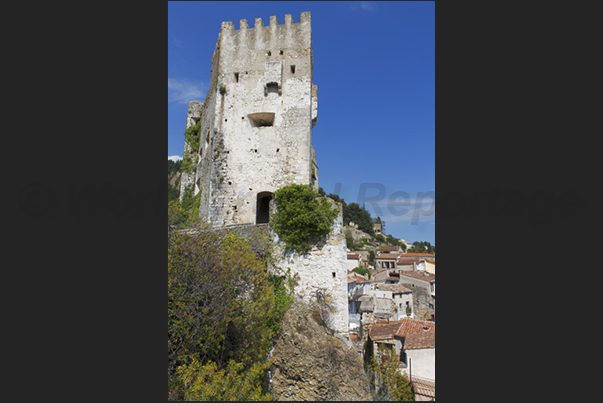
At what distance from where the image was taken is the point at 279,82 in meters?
15.4

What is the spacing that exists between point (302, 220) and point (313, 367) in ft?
14.4

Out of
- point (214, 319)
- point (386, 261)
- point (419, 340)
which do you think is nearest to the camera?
point (214, 319)

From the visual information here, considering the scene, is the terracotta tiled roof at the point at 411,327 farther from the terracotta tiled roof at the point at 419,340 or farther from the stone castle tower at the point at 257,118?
the stone castle tower at the point at 257,118

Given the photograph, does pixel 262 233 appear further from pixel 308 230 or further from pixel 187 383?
pixel 187 383

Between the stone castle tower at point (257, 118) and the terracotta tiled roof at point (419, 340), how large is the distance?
341 inches

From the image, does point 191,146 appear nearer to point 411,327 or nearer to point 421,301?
point 411,327

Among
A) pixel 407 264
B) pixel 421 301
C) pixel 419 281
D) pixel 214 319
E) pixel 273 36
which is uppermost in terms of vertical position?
pixel 273 36

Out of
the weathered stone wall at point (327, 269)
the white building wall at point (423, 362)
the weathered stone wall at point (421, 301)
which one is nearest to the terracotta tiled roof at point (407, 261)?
the weathered stone wall at point (421, 301)

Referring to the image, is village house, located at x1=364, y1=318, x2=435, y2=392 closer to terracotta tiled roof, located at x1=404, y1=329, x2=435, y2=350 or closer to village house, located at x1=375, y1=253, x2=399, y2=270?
terracotta tiled roof, located at x1=404, y1=329, x2=435, y2=350

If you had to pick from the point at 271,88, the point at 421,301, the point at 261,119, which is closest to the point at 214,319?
the point at 261,119

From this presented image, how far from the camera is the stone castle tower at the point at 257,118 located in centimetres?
1512

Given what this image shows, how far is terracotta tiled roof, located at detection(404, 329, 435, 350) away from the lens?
1438 cm

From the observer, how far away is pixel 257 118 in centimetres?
1619

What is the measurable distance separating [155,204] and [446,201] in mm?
3665
